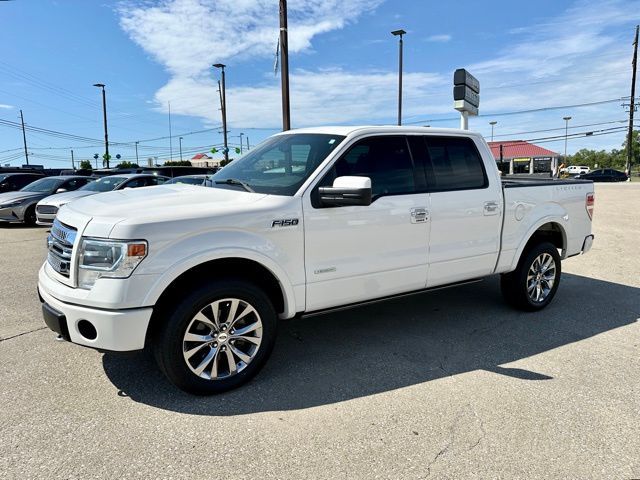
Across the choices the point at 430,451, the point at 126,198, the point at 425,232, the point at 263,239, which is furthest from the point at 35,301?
the point at 430,451

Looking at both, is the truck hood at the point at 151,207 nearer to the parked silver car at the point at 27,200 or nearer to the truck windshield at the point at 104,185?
the truck windshield at the point at 104,185

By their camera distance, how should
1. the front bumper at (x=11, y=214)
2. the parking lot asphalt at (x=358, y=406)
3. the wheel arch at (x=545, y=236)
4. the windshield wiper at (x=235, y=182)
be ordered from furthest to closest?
1. the front bumper at (x=11, y=214)
2. the wheel arch at (x=545, y=236)
3. the windshield wiper at (x=235, y=182)
4. the parking lot asphalt at (x=358, y=406)

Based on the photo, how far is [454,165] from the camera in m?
4.55

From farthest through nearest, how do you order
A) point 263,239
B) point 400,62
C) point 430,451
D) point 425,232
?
point 400,62, point 425,232, point 263,239, point 430,451

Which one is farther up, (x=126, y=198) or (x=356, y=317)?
(x=126, y=198)

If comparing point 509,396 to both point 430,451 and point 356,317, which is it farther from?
point 356,317

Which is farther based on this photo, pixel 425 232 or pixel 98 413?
pixel 425 232

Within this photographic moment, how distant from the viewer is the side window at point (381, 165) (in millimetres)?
3852

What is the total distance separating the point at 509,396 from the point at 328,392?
1.31 m

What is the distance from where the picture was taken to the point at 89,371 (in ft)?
12.2

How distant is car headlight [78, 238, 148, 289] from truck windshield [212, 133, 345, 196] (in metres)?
1.14

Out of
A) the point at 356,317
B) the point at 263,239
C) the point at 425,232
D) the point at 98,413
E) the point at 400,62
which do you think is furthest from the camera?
the point at 400,62

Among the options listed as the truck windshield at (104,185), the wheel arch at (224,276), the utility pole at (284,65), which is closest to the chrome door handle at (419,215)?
the wheel arch at (224,276)

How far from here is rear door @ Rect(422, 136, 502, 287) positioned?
4.32 meters
